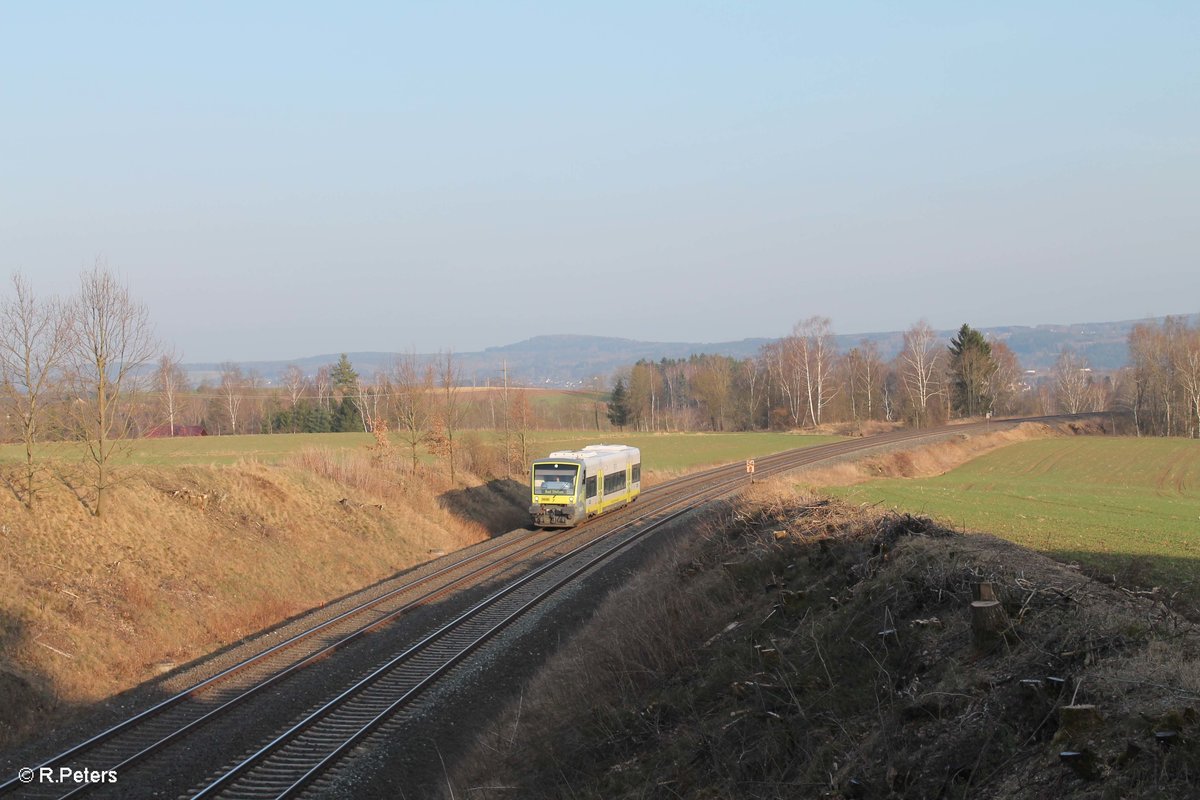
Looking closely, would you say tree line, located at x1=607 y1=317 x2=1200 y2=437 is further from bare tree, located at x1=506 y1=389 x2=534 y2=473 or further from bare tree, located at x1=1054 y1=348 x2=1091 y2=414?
bare tree, located at x1=506 y1=389 x2=534 y2=473

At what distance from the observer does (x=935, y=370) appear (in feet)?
349

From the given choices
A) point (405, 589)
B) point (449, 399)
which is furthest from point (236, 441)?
point (405, 589)

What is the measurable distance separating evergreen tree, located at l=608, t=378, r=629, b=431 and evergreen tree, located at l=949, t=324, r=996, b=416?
4012 centimetres

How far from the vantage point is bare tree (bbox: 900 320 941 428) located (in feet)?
300

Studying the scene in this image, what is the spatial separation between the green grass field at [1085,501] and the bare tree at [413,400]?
60.0ft

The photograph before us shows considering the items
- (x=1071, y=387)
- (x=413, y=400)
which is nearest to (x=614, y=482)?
(x=413, y=400)

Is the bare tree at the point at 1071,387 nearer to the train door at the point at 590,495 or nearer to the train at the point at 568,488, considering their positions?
the train at the point at 568,488

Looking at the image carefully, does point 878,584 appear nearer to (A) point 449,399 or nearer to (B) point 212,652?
(B) point 212,652

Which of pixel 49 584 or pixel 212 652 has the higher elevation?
pixel 49 584

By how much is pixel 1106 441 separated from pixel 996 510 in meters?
49.2

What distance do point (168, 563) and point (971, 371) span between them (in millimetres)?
86586

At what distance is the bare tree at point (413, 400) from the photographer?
124 ft

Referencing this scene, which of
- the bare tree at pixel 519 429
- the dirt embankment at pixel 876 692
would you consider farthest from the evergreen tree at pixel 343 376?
the dirt embankment at pixel 876 692

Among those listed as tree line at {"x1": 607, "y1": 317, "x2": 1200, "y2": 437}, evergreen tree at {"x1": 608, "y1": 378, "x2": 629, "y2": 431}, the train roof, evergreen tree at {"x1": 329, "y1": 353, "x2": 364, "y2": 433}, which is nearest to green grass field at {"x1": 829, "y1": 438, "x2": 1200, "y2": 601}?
the train roof
